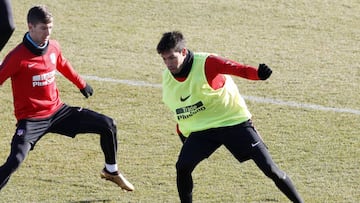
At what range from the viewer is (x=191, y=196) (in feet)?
30.7

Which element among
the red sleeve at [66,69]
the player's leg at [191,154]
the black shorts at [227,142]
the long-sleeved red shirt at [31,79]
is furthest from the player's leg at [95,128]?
the black shorts at [227,142]

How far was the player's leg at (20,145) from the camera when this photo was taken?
30.5ft

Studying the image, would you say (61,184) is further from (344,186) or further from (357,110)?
(357,110)

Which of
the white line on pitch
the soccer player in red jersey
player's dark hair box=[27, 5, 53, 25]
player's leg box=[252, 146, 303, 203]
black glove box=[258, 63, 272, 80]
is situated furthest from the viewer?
the white line on pitch

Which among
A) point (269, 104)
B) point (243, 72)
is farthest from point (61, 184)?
point (269, 104)

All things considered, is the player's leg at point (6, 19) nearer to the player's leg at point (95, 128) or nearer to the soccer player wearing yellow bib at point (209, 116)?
the player's leg at point (95, 128)

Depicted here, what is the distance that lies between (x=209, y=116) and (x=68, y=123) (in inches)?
61.1

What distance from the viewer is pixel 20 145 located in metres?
9.41

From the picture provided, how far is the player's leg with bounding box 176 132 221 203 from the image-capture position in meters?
9.05

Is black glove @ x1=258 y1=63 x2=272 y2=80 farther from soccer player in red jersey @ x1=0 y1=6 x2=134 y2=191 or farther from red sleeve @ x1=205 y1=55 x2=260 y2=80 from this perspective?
soccer player in red jersey @ x1=0 y1=6 x2=134 y2=191

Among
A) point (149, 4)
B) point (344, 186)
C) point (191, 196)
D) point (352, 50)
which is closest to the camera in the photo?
point (191, 196)

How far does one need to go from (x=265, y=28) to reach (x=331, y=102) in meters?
3.00

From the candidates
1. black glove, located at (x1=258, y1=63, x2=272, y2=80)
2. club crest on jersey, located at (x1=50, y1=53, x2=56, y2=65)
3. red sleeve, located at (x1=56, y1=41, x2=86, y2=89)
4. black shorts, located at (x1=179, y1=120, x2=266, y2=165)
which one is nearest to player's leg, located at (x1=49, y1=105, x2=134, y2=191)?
red sleeve, located at (x1=56, y1=41, x2=86, y2=89)

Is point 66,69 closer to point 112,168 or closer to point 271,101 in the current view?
point 112,168
